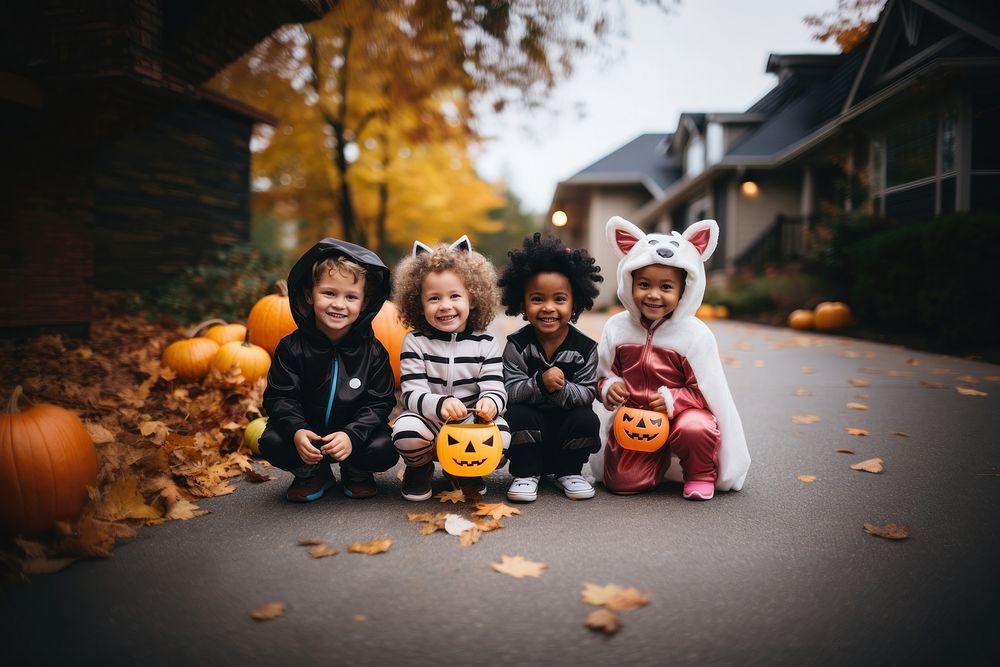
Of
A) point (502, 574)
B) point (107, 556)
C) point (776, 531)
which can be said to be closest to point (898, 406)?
point (776, 531)

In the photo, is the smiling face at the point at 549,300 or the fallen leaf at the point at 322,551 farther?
the smiling face at the point at 549,300

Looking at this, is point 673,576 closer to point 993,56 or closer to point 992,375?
point 992,375

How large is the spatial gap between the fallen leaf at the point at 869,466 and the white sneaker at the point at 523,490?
187 cm

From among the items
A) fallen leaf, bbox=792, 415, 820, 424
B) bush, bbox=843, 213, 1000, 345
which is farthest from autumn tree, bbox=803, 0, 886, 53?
fallen leaf, bbox=792, 415, 820, 424

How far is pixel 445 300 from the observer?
3.00 metres

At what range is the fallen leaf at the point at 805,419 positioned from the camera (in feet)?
14.8

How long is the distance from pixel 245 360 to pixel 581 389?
2782 mm

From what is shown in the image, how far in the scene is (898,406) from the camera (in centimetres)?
485

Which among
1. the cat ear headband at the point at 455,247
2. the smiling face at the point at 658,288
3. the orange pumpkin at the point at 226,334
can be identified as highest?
the cat ear headband at the point at 455,247

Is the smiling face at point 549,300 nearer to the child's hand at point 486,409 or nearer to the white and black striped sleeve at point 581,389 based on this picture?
the white and black striped sleeve at point 581,389

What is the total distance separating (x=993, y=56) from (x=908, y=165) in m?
2.96

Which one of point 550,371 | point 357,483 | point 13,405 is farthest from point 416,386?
point 13,405

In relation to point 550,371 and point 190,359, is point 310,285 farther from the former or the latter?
point 190,359

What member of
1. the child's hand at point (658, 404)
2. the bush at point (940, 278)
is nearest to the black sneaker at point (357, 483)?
the child's hand at point (658, 404)
